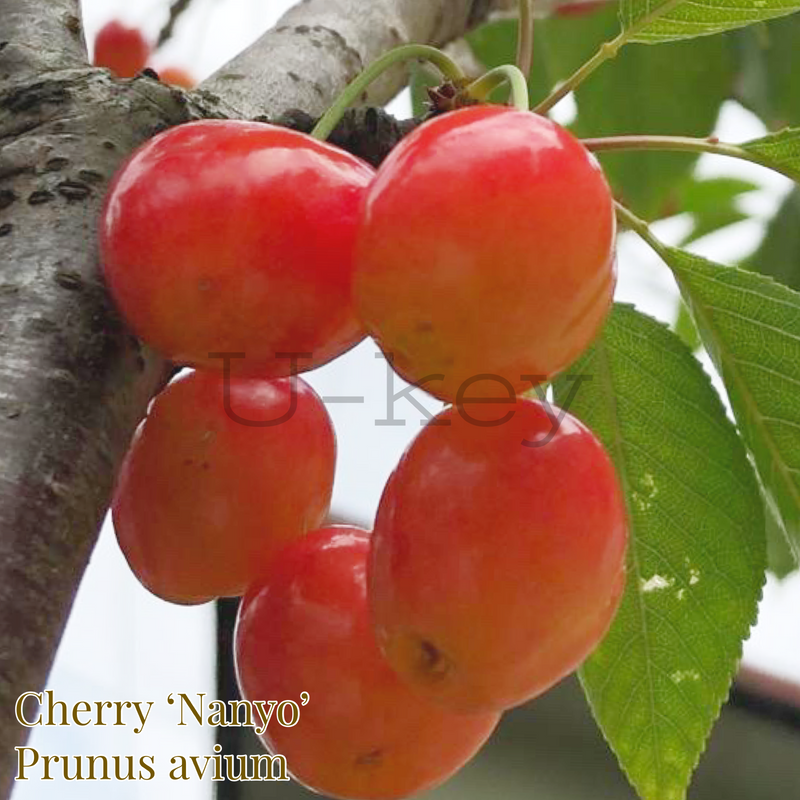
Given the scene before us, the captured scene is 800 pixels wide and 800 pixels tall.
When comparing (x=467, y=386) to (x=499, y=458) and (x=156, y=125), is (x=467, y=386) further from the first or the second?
(x=156, y=125)

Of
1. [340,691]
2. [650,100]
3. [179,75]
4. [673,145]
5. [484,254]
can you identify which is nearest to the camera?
[484,254]

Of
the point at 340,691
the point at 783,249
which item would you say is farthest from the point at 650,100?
the point at 340,691

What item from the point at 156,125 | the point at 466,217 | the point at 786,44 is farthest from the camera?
the point at 786,44

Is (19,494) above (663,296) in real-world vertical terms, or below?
above

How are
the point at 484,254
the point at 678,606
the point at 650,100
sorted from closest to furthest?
the point at 484,254 → the point at 678,606 → the point at 650,100

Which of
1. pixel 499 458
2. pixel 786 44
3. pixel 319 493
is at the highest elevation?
pixel 499 458

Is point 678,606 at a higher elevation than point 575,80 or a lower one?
lower

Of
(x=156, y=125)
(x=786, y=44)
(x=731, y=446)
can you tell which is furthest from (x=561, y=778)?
(x=156, y=125)

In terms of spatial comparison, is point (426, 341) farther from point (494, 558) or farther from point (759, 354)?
point (759, 354)
